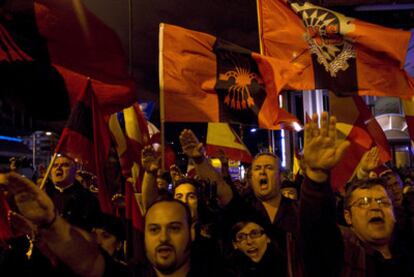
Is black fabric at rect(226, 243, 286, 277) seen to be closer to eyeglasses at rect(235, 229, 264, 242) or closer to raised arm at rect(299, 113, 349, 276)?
eyeglasses at rect(235, 229, 264, 242)

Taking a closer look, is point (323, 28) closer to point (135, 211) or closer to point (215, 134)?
point (215, 134)

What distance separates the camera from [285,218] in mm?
4086

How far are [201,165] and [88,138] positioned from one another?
3.59 ft

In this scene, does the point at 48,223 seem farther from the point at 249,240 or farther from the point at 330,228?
the point at 249,240

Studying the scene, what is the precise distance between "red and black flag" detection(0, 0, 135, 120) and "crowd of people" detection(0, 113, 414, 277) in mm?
1022

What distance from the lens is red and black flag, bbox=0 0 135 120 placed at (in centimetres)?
427

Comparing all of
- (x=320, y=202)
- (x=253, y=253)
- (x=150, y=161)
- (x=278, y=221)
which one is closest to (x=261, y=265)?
(x=253, y=253)

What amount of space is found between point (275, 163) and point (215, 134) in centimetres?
290

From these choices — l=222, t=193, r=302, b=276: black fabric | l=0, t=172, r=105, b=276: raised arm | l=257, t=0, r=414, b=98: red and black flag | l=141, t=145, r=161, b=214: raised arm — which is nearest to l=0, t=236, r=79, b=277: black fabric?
l=0, t=172, r=105, b=276: raised arm

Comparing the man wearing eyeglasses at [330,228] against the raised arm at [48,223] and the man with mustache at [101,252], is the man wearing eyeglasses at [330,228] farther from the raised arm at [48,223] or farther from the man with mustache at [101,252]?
the raised arm at [48,223]

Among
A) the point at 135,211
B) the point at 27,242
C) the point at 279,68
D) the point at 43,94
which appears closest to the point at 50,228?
the point at 27,242

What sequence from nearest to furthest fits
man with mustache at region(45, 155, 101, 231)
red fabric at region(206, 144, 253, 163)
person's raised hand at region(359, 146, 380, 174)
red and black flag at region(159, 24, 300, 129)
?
man with mustache at region(45, 155, 101, 231), person's raised hand at region(359, 146, 380, 174), red and black flag at region(159, 24, 300, 129), red fabric at region(206, 144, 253, 163)

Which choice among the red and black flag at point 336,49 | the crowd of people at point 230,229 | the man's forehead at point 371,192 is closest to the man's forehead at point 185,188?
the crowd of people at point 230,229

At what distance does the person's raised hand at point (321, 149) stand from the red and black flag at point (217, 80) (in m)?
3.09
